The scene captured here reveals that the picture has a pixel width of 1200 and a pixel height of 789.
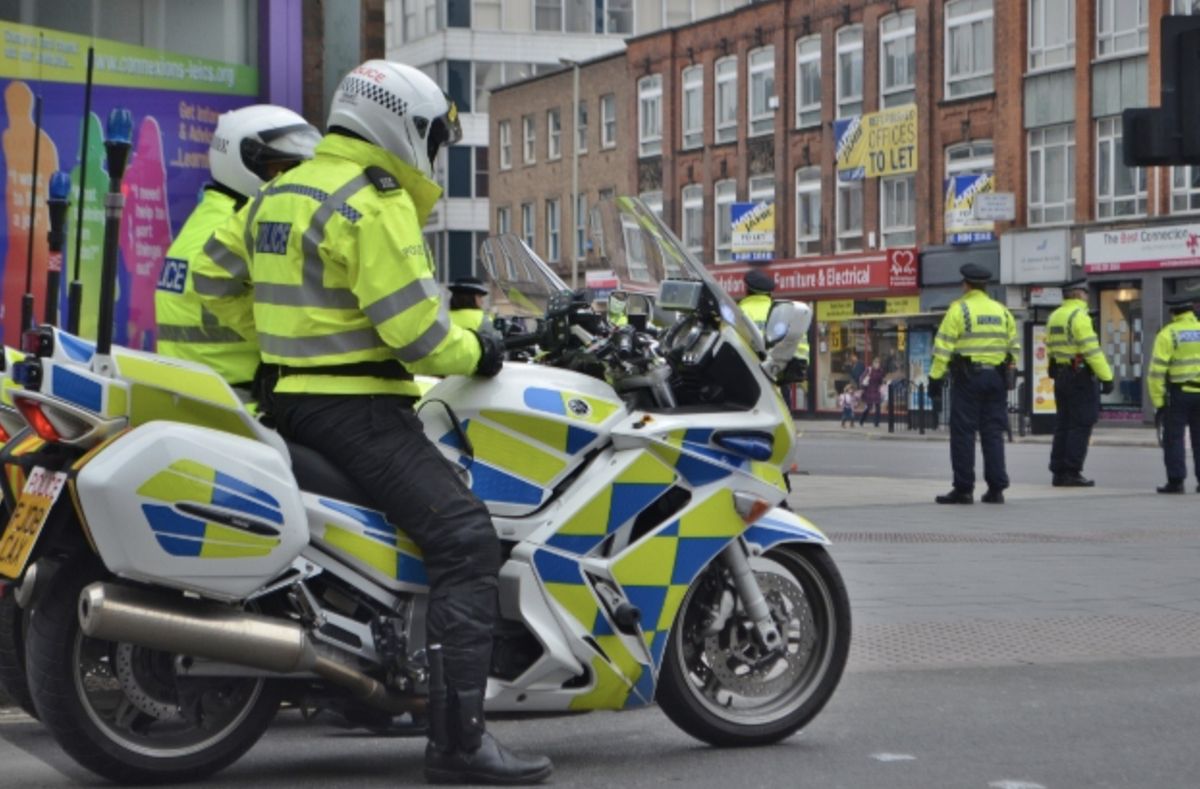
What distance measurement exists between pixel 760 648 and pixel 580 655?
0.65m

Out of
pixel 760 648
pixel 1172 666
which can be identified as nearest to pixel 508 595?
pixel 760 648

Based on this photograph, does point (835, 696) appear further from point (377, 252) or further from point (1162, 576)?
point (1162, 576)

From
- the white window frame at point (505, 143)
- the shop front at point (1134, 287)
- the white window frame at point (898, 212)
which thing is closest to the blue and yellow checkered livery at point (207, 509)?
the shop front at point (1134, 287)

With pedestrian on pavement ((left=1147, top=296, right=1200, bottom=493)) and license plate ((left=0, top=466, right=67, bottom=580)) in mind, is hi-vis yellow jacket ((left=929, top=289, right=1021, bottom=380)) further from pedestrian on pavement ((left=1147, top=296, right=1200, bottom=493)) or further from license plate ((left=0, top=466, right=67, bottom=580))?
license plate ((left=0, top=466, right=67, bottom=580))

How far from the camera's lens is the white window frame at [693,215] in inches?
2398

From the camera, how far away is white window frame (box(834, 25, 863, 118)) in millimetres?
53719

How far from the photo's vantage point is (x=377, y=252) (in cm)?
571

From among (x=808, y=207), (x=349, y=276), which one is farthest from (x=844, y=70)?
(x=349, y=276)

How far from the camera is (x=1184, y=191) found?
42719 mm

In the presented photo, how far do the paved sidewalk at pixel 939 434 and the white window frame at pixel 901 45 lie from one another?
7.78m

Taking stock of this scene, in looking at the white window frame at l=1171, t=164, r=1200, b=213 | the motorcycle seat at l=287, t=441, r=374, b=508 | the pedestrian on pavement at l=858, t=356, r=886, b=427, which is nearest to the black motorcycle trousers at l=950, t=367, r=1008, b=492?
the motorcycle seat at l=287, t=441, r=374, b=508

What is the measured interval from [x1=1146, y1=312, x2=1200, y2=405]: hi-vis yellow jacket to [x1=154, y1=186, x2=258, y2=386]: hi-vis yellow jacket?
1377 cm

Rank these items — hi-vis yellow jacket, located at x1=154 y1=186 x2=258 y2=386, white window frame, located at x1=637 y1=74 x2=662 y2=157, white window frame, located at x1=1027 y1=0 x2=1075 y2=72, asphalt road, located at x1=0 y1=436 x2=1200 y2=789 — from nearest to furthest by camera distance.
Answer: asphalt road, located at x1=0 y1=436 x2=1200 y2=789
hi-vis yellow jacket, located at x1=154 y1=186 x2=258 y2=386
white window frame, located at x1=1027 y1=0 x2=1075 y2=72
white window frame, located at x1=637 y1=74 x2=662 y2=157

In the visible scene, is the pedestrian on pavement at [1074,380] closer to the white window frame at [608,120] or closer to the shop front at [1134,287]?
the shop front at [1134,287]
